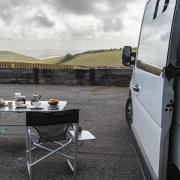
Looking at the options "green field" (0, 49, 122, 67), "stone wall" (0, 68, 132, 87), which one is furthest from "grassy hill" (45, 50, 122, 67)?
"stone wall" (0, 68, 132, 87)

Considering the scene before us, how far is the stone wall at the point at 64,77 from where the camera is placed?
14508mm

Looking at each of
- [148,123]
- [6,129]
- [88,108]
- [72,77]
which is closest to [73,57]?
[72,77]

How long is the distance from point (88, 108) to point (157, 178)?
6.89m

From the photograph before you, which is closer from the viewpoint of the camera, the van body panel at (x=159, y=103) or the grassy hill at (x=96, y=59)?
the van body panel at (x=159, y=103)

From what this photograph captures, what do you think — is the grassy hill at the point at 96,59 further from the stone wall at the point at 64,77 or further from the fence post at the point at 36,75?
the fence post at the point at 36,75

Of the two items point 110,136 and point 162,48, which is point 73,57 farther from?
point 162,48

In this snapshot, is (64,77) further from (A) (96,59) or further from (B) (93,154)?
(B) (93,154)

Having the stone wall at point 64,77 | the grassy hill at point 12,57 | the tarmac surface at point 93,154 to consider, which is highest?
the grassy hill at point 12,57

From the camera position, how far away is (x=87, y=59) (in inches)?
786

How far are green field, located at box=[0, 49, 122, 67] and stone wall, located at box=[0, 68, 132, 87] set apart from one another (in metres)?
2.73

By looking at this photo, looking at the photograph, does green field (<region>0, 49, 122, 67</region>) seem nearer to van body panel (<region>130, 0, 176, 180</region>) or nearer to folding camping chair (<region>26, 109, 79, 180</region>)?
folding camping chair (<region>26, 109, 79, 180</region>)

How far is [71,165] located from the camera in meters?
5.27

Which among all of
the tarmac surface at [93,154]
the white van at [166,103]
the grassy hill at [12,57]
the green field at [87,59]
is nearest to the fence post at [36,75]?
the green field at [87,59]

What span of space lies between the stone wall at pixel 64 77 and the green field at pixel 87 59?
8.97 feet
